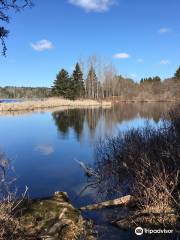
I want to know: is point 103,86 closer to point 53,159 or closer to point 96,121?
point 96,121

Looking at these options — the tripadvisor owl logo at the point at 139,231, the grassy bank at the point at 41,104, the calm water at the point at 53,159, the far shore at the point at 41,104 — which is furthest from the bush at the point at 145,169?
the grassy bank at the point at 41,104

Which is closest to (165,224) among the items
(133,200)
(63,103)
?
(133,200)

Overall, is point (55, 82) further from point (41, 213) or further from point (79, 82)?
point (41, 213)

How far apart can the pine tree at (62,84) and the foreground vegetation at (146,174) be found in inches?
2152

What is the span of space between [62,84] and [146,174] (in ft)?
203

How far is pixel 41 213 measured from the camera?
780 cm

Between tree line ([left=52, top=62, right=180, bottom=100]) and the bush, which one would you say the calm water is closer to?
the bush

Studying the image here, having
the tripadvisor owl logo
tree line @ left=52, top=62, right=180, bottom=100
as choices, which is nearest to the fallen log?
the tripadvisor owl logo

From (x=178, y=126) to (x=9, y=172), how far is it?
6994 mm

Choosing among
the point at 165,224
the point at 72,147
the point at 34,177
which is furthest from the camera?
the point at 72,147

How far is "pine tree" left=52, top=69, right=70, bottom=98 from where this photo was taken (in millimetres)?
70000

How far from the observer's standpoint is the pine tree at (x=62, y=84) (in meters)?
70.0

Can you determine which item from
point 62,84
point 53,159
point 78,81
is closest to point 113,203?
point 53,159

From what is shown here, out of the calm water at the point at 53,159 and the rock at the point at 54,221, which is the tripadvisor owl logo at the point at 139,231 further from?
the rock at the point at 54,221
